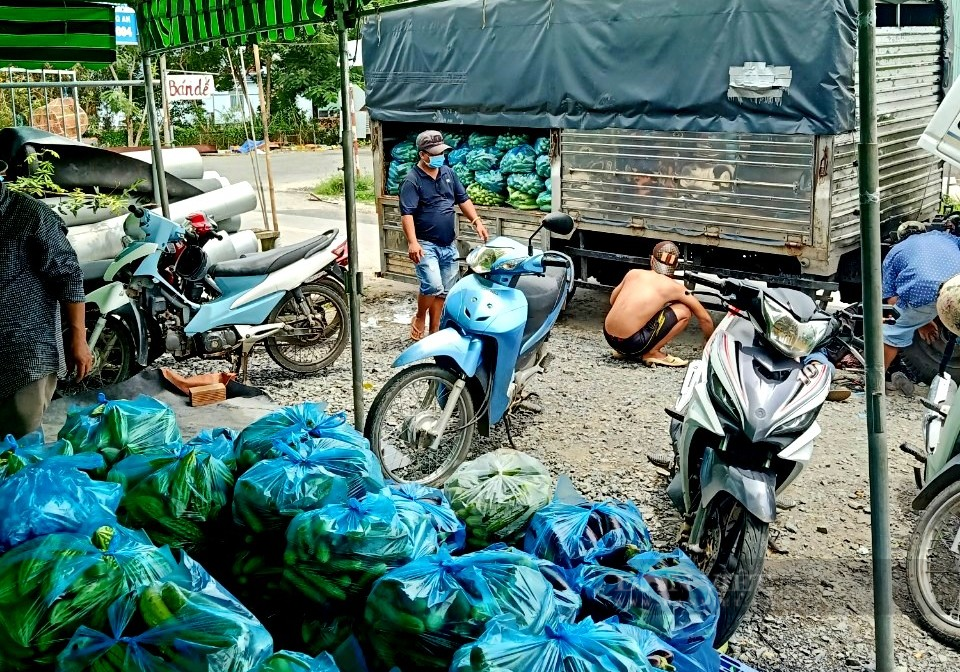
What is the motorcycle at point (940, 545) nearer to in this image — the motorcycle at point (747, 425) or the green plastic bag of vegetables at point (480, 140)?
the motorcycle at point (747, 425)

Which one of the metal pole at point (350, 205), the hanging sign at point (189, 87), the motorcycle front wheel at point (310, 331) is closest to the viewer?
the metal pole at point (350, 205)

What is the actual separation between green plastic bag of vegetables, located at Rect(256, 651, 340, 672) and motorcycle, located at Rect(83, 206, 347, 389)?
436 cm

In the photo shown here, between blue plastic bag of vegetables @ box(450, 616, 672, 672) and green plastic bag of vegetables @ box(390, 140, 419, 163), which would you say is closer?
blue plastic bag of vegetables @ box(450, 616, 672, 672)

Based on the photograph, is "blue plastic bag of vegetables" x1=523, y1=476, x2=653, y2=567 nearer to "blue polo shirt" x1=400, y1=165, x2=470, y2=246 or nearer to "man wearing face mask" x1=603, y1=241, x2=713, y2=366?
"man wearing face mask" x1=603, y1=241, x2=713, y2=366

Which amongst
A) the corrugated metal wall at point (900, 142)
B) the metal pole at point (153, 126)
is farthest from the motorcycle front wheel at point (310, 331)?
the corrugated metal wall at point (900, 142)

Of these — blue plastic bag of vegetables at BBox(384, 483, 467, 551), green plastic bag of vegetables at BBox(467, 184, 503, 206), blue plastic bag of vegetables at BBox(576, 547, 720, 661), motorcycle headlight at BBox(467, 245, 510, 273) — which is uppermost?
green plastic bag of vegetables at BBox(467, 184, 503, 206)

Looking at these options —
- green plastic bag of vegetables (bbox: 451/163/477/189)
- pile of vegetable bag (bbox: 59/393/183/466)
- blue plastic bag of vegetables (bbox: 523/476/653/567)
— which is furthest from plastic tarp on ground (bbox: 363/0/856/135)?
pile of vegetable bag (bbox: 59/393/183/466)

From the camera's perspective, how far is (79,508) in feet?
8.12

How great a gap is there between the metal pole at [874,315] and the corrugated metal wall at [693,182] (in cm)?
422

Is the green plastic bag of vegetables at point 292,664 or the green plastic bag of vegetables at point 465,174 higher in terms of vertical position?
the green plastic bag of vegetables at point 465,174

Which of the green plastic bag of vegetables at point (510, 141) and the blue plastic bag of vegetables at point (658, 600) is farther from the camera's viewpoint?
the green plastic bag of vegetables at point (510, 141)

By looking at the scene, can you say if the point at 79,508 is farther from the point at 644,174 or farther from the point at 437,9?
the point at 437,9

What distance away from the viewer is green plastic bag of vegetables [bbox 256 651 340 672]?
1935 millimetres

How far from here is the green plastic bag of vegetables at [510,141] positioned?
8375 millimetres
